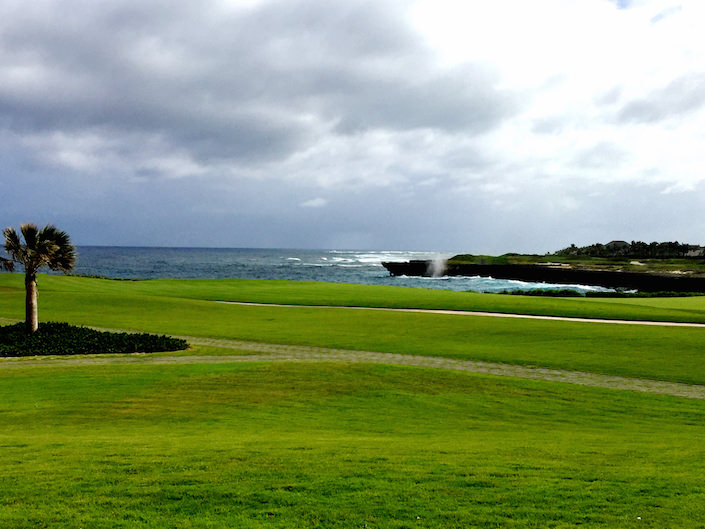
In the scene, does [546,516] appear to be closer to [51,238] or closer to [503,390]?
[503,390]

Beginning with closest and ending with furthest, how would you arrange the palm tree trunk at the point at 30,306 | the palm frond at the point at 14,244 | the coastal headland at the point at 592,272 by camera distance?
the palm frond at the point at 14,244 < the palm tree trunk at the point at 30,306 < the coastal headland at the point at 592,272

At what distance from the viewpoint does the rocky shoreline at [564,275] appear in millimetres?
78062

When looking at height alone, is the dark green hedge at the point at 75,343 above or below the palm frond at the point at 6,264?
below

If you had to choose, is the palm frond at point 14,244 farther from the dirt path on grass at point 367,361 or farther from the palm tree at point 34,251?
the dirt path on grass at point 367,361

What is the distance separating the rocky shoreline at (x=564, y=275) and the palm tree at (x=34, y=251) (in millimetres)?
81064

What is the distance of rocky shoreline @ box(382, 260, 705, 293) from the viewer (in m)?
78.1

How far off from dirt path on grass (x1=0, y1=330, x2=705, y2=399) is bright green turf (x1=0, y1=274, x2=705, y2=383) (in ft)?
3.34

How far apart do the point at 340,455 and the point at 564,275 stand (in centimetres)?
9376

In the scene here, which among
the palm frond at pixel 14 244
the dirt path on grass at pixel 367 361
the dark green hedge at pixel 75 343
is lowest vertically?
the dirt path on grass at pixel 367 361

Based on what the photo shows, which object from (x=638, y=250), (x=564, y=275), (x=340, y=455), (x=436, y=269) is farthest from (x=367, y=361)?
(x=638, y=250)

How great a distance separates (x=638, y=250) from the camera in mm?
141250

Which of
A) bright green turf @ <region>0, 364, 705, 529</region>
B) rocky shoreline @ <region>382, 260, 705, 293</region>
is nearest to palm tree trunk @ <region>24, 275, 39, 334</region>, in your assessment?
bright green turf @ <region>0, 364, 705, 529</region>

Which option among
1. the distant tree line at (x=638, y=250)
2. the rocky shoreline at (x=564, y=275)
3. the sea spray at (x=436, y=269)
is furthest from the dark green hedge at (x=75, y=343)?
the distant tree line at (x=638, y=250)

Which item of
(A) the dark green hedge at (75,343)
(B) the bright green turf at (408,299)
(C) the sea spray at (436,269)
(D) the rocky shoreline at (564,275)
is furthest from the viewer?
(C) the sea spray at (436,269)
